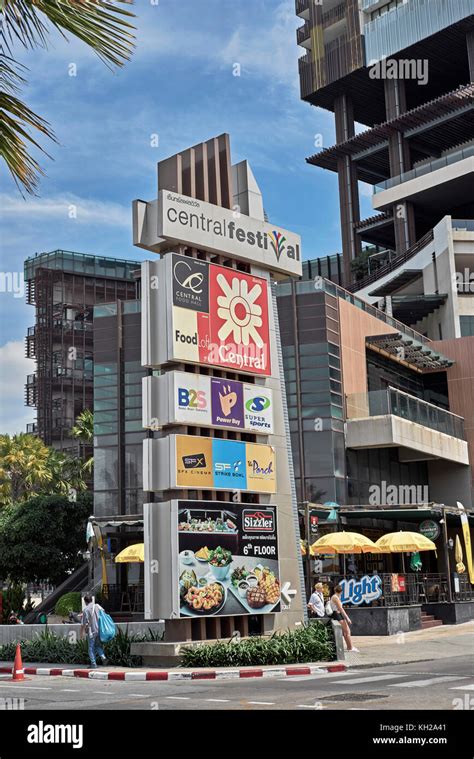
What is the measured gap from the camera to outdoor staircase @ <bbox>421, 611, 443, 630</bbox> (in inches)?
1202

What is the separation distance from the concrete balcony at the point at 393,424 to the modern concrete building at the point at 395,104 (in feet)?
120

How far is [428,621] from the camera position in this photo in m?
31.1

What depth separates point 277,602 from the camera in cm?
2181

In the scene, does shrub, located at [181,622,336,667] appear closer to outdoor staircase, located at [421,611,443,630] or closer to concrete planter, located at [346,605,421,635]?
concrete planter, located at [346,605,421,635]

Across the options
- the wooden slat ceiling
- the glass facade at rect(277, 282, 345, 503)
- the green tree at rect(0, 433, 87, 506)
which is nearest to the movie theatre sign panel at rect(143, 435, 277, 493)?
the glass facade at rect(277, 282, 345, 503)

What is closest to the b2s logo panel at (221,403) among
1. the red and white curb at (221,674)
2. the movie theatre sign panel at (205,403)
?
the movie theatre sign panel at (205,403)

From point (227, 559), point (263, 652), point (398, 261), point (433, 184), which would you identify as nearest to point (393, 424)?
point (227, 559)

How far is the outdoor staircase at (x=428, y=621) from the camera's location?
30531 mm

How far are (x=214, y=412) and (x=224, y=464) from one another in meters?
1.22

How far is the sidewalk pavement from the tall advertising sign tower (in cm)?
180

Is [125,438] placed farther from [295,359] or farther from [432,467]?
[432,467]

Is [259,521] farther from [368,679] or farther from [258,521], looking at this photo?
[368,679]

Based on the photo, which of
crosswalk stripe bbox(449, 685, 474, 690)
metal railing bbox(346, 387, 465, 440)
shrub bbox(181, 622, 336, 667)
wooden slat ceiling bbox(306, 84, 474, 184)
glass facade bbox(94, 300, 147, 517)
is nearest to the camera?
crosswalk stripe bbox(449, 685, 474, 690)

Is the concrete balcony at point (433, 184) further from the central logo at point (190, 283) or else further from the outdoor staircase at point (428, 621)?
the central logo at point (190, 283)
